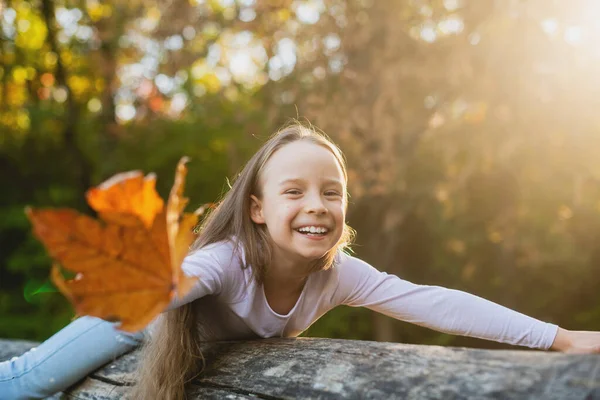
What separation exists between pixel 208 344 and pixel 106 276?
880 mm

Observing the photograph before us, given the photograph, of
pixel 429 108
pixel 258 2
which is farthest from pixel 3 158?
pixel 429 108

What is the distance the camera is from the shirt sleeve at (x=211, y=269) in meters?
1.77

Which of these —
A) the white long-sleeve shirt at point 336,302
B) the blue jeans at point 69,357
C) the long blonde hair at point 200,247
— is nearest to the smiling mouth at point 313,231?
the long blonde hair at point 200,247

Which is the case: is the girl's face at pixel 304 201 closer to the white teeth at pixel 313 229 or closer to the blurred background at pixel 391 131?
the white teeth at pixel 313 229

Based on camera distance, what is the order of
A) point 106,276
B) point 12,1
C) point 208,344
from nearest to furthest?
point 106,276
point 208,344
point 12,1

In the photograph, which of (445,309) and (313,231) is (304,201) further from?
(445,309)

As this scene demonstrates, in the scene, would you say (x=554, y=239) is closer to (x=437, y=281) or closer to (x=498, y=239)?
(x=498, y=239)

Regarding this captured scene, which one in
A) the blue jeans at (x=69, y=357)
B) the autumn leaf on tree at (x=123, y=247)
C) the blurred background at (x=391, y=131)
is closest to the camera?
the autumn leaf on tree at (x=123, y=247)

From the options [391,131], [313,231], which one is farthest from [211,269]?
[391,131]

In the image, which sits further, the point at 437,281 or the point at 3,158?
the point at 3,158

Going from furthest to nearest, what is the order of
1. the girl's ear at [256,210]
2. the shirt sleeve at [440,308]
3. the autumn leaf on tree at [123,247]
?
the girl's ear at [256,210] → the shirt sleeve at [440,308] → the autumn leaf on tree at [123,247]

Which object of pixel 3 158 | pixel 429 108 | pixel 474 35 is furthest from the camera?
pixel 3 158

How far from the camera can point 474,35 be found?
4.28 m

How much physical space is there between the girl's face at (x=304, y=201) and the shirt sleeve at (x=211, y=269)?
5.9 inches
